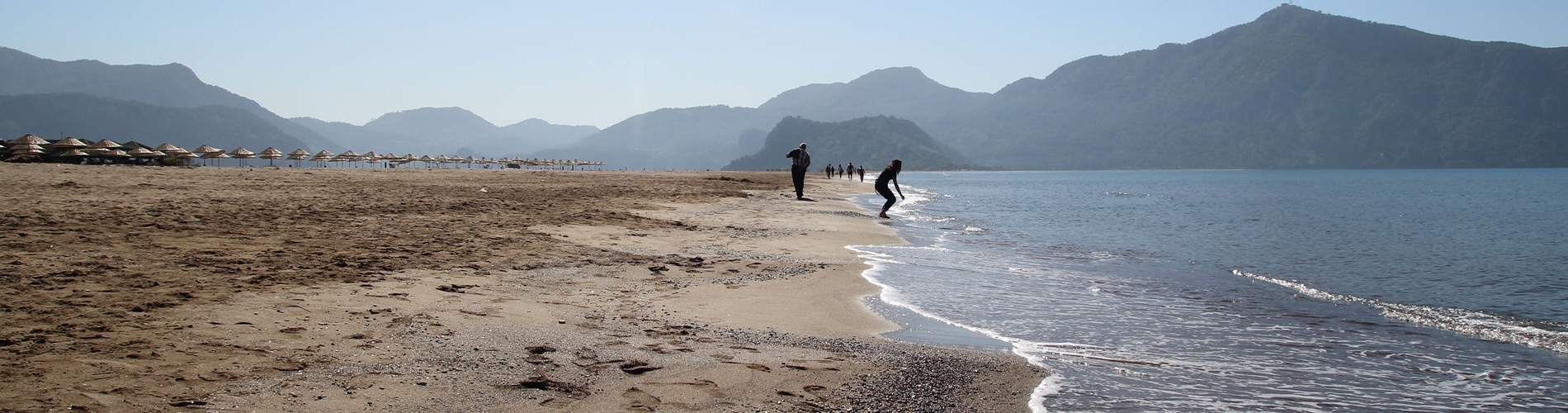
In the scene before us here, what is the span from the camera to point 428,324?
5.50m

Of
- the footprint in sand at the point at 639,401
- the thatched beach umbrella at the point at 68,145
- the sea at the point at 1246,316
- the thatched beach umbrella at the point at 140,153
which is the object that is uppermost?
the thatched beach umbrella at the point at 68,145

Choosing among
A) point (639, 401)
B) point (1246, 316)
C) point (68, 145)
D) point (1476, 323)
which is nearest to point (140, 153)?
point (68, 145)

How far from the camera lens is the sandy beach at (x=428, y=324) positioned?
13.0 feet

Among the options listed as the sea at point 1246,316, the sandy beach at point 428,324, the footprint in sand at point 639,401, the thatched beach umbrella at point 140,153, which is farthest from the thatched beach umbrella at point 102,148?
the footprint in sand at point 639,401

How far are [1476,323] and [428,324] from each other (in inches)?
349

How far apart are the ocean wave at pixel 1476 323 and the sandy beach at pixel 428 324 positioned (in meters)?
4.59

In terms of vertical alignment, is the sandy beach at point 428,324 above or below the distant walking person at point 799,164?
below

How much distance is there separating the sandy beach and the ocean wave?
459cm

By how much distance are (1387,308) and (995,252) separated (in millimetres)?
5684

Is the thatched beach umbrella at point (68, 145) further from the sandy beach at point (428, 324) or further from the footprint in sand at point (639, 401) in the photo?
the footprint in sand at point (639, 401)

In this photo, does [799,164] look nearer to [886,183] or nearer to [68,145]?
[886,183]

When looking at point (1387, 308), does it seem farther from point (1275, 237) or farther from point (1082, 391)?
point (1275, 237)

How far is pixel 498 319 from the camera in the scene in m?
5.85

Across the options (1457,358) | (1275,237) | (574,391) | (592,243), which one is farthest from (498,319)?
(1275,237)
